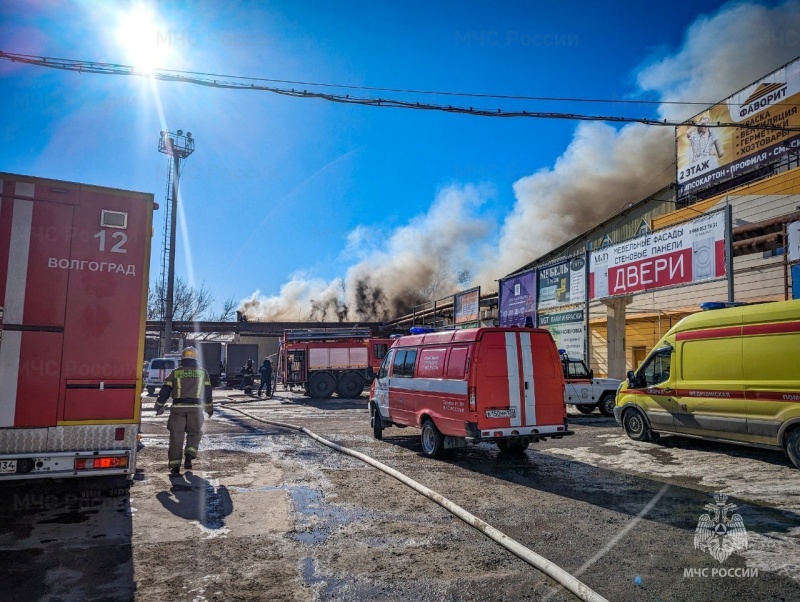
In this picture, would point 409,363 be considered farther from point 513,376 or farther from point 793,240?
point 793,240

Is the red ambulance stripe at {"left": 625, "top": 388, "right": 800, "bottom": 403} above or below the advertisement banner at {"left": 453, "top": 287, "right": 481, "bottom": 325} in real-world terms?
below

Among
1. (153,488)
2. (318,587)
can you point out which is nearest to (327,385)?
(153,488)

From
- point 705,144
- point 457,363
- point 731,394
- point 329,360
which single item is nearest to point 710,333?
point 731,394

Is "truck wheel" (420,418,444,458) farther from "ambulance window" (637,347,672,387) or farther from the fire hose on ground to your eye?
"ambulance window" (637,347,672,387)

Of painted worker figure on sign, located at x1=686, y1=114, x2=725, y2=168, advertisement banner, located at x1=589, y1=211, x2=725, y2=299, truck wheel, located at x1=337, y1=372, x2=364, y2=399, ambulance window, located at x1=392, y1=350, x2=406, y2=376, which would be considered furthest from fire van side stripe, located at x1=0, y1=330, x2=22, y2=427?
painted worker figure on sign, located at x1=686, y1=114, x2=725, y2=168

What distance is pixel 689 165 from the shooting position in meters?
21.6

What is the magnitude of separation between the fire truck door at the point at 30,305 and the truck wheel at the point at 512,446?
22.6ft

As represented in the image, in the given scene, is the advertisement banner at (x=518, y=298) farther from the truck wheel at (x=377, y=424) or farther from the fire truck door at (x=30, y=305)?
the fire truck door at (x=30, y=305)

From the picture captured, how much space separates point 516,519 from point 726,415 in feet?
17.1

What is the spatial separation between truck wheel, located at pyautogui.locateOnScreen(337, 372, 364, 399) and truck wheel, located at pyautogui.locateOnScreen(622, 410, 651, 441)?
14.6 meters

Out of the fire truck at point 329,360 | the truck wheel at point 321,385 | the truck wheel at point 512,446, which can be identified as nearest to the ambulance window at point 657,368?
the truck wheel at point 512,446

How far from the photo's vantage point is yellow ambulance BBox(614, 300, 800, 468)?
7906mm

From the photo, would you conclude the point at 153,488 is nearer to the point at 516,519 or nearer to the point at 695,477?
the point at 516,519

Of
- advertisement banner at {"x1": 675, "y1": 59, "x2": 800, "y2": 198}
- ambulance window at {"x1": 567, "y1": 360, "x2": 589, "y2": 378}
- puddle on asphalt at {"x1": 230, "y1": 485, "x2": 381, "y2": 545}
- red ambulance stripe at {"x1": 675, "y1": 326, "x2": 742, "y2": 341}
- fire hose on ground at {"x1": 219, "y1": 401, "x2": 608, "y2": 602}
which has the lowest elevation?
puddle on asphalt at {"x1": 230, "y1": 485, "x2": 381, "y2": 545}
